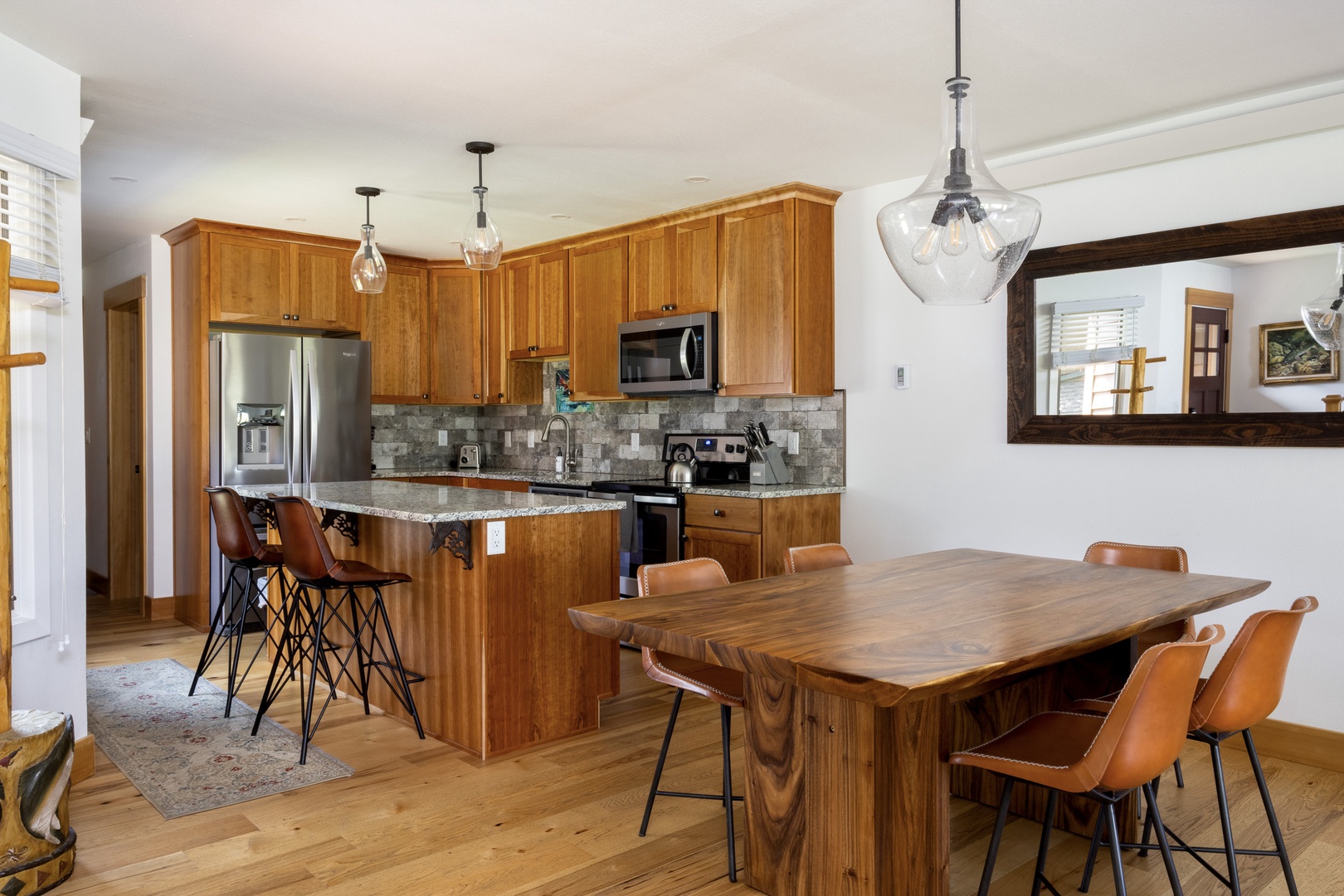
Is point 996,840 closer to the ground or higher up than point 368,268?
closer to the ground

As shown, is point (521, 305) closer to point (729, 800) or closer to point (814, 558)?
point (814, 558)

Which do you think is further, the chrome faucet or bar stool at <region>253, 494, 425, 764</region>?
the chrome faucet

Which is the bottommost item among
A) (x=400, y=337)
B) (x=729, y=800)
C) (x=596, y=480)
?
(x=729, y=800)

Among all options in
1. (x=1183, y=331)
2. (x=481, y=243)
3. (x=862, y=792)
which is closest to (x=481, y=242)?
(x=481, y=243)

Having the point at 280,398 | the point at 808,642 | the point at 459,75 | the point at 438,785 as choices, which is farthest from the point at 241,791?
the point at 280,398

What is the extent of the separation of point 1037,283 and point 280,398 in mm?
3999

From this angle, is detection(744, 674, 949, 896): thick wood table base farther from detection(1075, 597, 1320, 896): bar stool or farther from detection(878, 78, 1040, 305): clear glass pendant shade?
detection(878, 78, 1040, 305): clear glass pendant shade

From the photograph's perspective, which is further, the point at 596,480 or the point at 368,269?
the point at 596,480

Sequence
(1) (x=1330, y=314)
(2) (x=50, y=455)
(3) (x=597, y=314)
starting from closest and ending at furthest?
(2) (x=50, y=455), (1) (x=1330, y=314), (3) (x=597, y=314)

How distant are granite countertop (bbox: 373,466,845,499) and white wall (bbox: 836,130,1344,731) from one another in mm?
303

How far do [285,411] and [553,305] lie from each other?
169 centimetres

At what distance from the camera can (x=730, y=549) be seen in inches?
177

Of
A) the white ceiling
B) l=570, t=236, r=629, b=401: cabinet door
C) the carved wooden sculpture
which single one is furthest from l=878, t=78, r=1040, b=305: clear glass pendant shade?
l=570, t=236, r=629, b=401: cabinet door

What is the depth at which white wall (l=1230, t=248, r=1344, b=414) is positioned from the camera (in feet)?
10.7
